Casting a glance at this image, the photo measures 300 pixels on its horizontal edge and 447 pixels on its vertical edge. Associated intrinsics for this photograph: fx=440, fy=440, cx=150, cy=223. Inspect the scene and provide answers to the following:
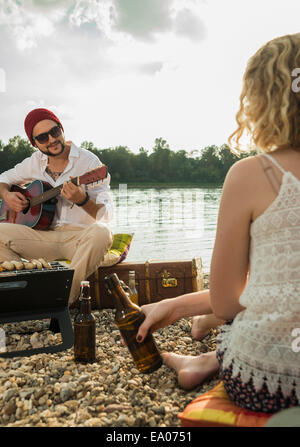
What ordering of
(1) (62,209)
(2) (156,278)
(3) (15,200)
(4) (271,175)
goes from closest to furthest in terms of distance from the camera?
(4) (271,175)
(2) (156,278)
(1) (62,209)
(3) (15,200)

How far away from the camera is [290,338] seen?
1.53m

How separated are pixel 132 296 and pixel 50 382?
1.26 meters

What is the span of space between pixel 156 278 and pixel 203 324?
1.14 meters

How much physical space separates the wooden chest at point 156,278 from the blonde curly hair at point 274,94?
256cm

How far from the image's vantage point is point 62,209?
4453 millimetres

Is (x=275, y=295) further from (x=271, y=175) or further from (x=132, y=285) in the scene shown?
(x=132, y=285)

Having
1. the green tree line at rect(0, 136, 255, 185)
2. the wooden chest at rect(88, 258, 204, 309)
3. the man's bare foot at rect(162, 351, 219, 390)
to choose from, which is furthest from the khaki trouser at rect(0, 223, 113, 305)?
the green tree line at rect(0, 136, 255, 185)

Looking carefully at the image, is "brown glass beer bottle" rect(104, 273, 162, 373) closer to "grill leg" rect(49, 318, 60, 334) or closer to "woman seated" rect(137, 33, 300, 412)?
"woman seated" rect(137, 33, 300, 412)

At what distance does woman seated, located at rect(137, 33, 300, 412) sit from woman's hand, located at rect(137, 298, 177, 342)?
23.8 inches

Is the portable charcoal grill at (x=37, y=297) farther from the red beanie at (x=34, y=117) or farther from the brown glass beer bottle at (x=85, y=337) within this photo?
the red beanie at (x=34, y=117)

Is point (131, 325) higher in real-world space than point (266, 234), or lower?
lower

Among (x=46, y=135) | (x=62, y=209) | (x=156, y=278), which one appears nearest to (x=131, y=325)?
(x=156, y=278)

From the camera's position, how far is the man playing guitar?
3.82m
